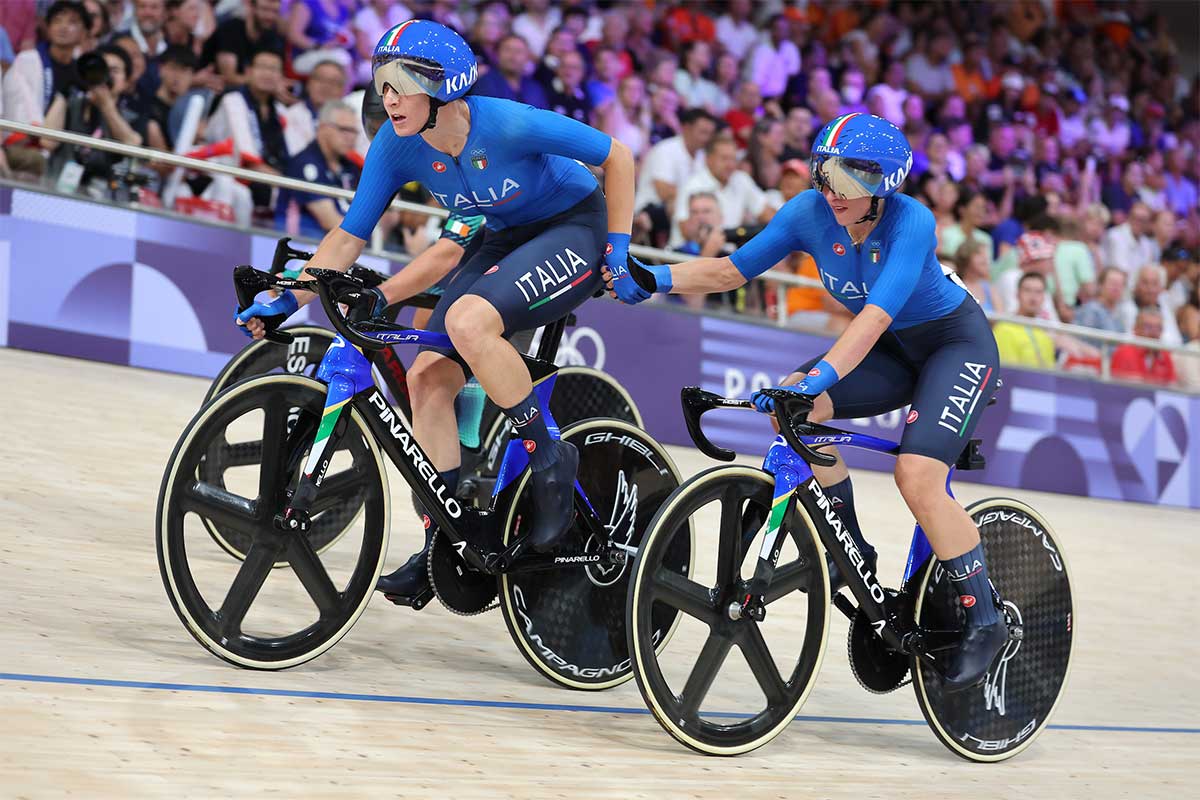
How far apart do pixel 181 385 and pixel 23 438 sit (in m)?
1.59

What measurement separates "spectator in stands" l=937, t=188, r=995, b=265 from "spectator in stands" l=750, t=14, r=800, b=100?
2.08 metres

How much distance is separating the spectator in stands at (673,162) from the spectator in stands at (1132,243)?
15.2 ft

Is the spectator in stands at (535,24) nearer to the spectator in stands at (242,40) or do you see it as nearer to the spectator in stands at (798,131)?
the spectator in stands at (798,131)

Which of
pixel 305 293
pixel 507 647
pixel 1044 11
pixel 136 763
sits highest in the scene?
pixel 1044 11

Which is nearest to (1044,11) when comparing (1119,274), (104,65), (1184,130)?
(1184,130)

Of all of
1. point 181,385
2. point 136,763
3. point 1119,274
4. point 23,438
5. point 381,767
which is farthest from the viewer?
point 1119,274

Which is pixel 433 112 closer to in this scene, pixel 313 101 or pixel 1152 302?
pixel 313 101

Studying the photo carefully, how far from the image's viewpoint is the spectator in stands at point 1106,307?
11.1 meters

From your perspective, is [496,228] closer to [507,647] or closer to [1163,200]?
[507,647]

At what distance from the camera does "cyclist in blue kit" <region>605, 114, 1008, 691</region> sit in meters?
3.65

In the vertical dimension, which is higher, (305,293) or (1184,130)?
(1184,130)

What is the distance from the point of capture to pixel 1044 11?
1680 cm

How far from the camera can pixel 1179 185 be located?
15812 millimetres

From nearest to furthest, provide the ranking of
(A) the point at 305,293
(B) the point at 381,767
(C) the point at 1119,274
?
(B) the point at 381,767, (A) the point at 305,293, (C) the point at 1119,274
